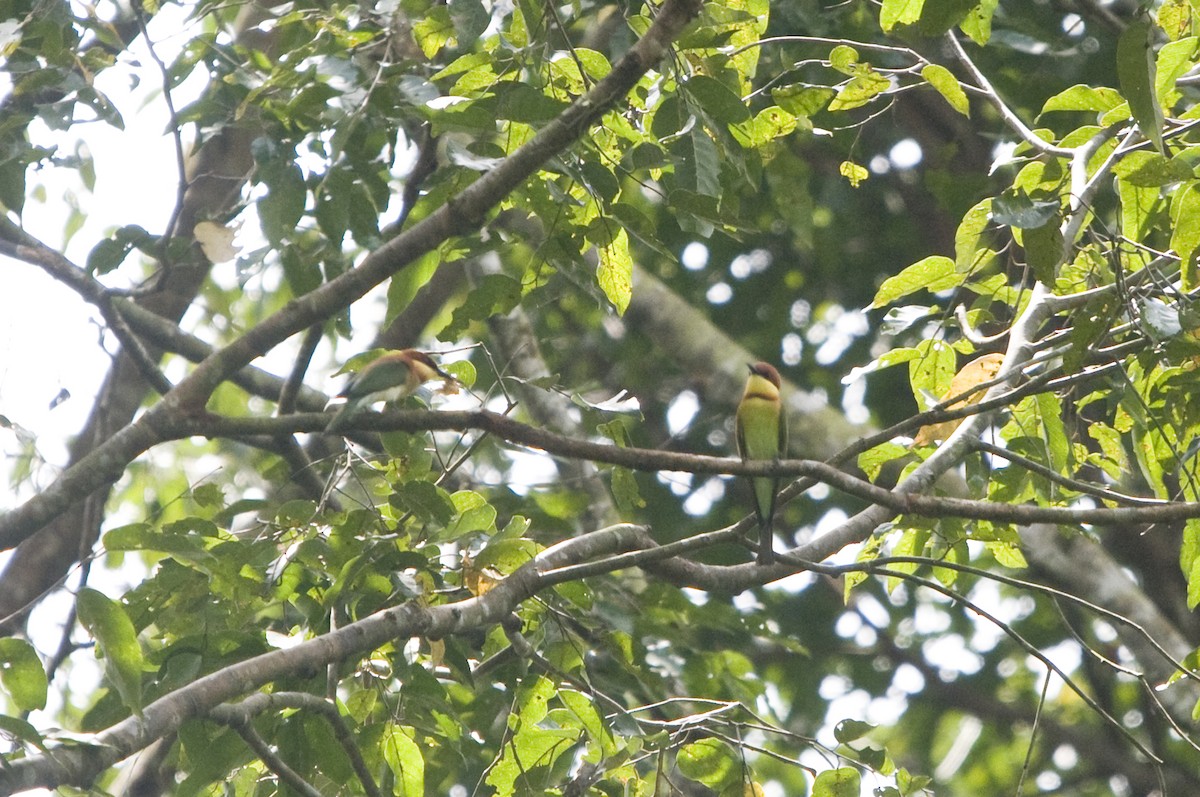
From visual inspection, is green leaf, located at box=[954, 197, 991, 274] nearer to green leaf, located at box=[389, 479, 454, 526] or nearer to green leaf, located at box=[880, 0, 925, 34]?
green leaf, located at box=[880, 0, 925, 34]

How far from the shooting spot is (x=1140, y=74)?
1994 millimetres

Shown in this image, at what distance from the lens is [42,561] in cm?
485

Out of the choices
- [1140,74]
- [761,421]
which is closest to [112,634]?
[1140,74]

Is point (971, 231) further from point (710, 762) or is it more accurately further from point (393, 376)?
point (393, 376)

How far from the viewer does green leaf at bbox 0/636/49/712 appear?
2193 millimetres

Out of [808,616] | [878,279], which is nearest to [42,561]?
[808,616]

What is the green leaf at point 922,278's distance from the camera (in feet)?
10.5

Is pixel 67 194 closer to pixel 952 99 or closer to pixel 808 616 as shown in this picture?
pixel 952 99

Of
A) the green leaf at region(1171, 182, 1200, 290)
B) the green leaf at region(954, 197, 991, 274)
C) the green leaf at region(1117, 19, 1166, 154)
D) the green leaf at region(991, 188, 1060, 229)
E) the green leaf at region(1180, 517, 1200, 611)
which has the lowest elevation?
the green leaf at region(1180, 517, 1200, 611)

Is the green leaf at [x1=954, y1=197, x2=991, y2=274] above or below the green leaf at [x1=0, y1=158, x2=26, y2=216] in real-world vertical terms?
below

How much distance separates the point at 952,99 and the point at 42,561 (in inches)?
153

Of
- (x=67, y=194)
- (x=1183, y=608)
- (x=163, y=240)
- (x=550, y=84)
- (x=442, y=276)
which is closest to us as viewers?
(x=550, y=84)

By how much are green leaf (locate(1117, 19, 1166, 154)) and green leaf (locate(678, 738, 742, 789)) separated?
1.76 metres

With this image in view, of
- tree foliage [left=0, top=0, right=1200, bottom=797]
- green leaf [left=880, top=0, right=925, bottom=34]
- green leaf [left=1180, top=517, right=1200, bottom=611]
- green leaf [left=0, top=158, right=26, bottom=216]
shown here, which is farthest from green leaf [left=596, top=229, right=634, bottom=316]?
green leaf [left=0, top=158, right=26, bottom=216]
